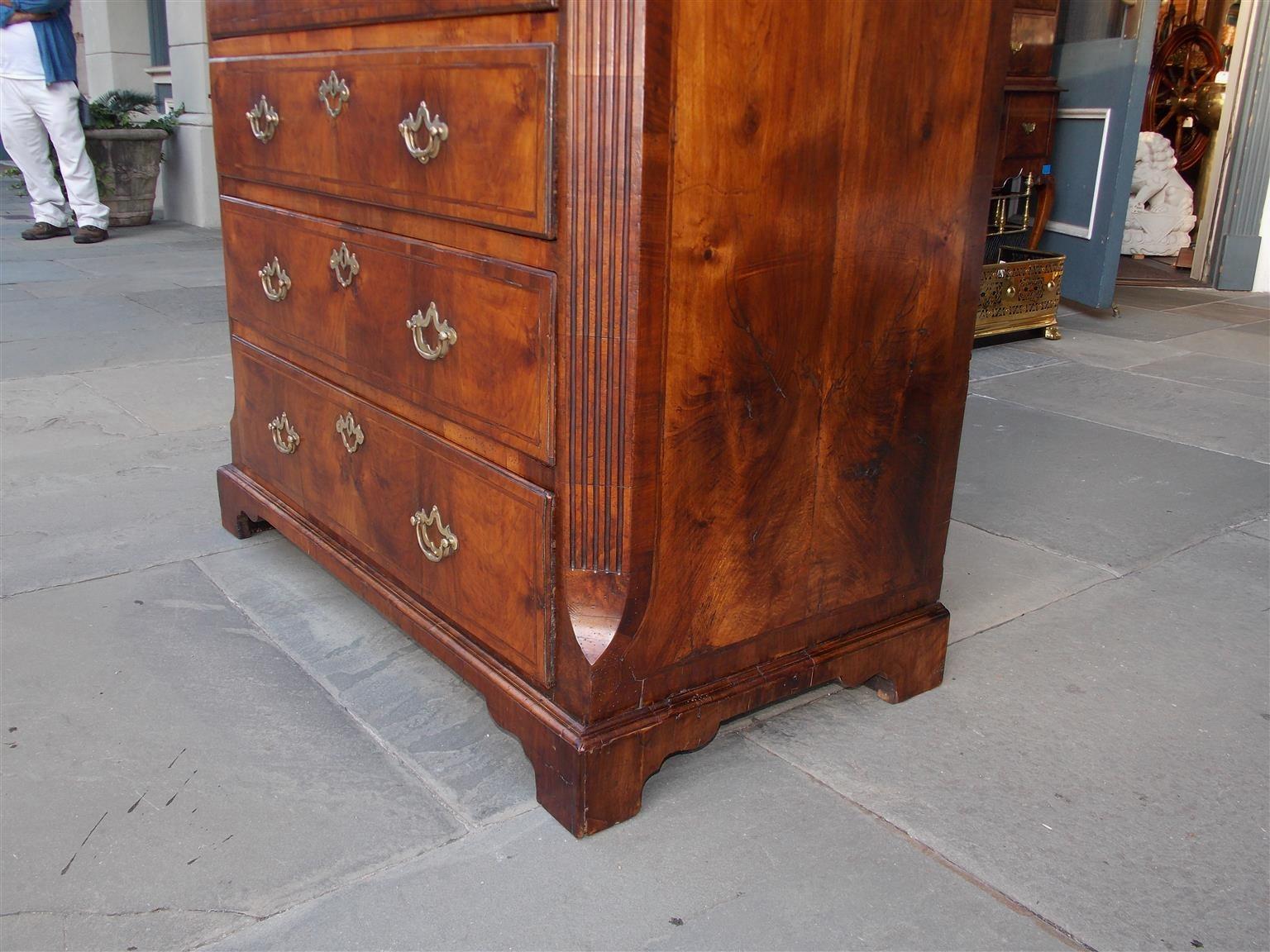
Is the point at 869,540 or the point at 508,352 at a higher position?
the point at 508,352

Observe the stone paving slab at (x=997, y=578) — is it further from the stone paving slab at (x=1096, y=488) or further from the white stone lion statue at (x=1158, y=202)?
the white stone lion statue at (x=1158, y=202)

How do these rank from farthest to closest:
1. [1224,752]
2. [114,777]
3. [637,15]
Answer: [1224,752] < [114,777] < [637,15]

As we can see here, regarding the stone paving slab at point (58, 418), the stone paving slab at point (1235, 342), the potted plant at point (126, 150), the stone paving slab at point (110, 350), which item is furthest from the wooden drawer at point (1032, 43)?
the potted plant at point (126, 150)

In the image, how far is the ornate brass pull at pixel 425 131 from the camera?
1.60 meters

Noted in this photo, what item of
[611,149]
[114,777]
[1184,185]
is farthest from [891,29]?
[1184,185]

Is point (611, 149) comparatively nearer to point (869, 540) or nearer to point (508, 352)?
point (508, 352)

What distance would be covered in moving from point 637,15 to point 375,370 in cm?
85

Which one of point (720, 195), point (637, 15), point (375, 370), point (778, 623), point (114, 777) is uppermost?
point (637, 15)

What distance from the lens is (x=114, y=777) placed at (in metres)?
1.72

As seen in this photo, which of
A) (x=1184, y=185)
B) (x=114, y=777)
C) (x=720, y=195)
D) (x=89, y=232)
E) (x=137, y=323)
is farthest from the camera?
(x=1184, y=185)

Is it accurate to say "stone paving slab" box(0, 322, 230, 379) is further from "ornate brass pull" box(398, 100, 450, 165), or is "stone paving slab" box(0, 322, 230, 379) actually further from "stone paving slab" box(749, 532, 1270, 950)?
"stone paving slab" box(749, 532, 1270, 950)

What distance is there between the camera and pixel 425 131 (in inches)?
64.5

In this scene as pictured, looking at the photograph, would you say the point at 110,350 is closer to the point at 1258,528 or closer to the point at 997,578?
the point at 997,578

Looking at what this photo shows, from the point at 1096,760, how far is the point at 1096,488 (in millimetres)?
1488
